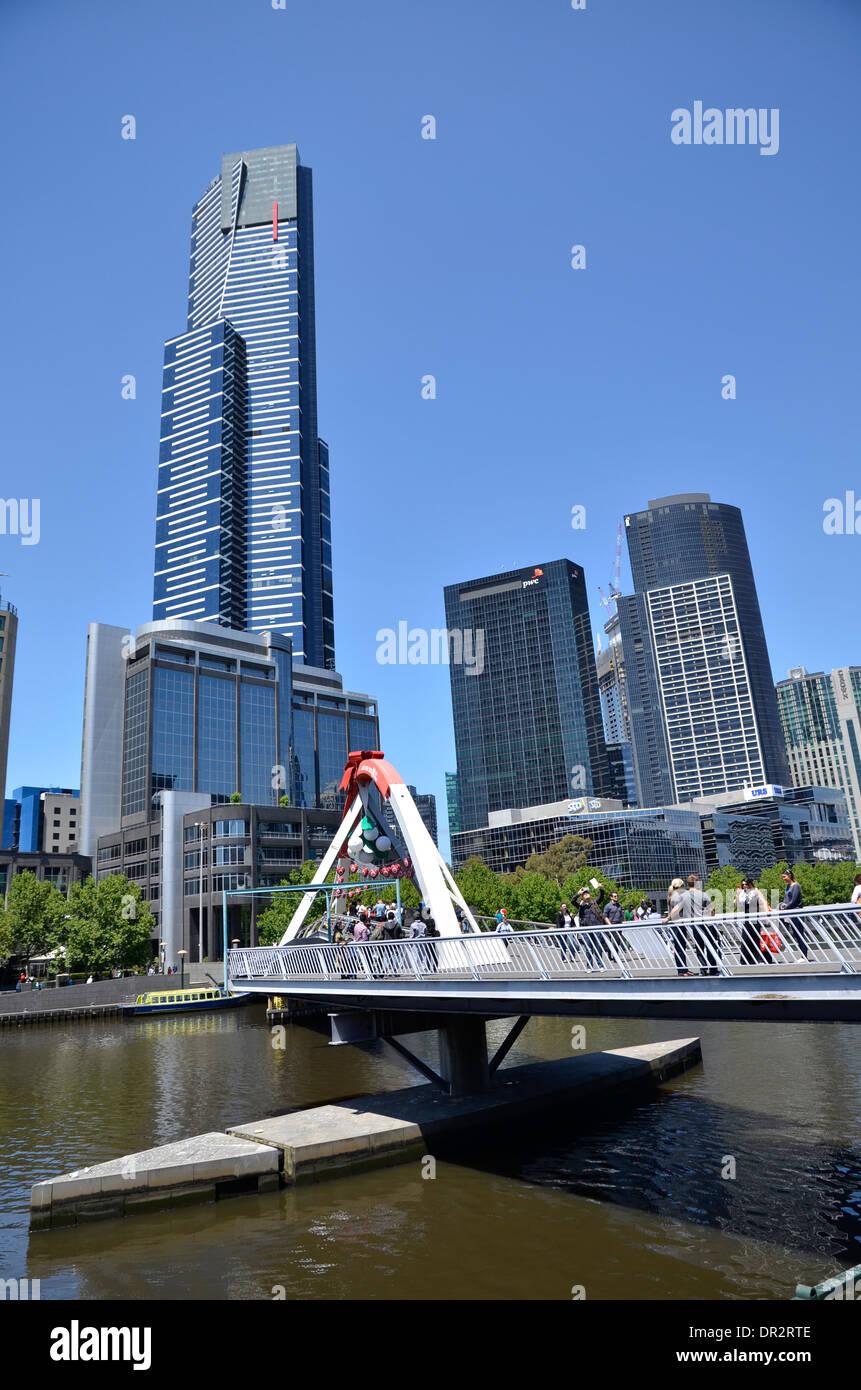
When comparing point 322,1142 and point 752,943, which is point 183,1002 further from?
point 752,943

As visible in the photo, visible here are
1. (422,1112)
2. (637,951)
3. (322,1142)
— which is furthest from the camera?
(422,1112)

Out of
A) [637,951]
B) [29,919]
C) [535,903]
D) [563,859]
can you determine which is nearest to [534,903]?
[535,903]

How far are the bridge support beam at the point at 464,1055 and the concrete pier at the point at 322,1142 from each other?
384 millimetres

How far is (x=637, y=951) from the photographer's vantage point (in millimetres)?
16078

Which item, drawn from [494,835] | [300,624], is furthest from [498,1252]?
[300,624]

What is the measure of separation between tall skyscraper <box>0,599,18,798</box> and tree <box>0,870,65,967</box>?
41.8 meters

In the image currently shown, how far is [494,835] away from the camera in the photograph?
17962cm

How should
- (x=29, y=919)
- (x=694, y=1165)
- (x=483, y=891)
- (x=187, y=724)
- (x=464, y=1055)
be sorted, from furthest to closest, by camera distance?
(x=187, y=724)
(x=483, y=891)
(x=29, y=919)
(x=464, y=1055)
(x=694, y=1165)

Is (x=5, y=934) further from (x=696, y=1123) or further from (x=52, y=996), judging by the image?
(x=696, y=1123)

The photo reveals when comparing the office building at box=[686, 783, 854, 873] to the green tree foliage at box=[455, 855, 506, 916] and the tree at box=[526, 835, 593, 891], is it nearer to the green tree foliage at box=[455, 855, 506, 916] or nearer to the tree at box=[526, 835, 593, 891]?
the tree at box=[526, 835, 593, 891]

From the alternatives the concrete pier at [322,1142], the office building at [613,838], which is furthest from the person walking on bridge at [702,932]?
the office building at [613,838]

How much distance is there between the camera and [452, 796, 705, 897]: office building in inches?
5901

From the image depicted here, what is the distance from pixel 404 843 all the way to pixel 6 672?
10855 cm

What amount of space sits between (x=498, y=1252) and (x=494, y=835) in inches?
6548
